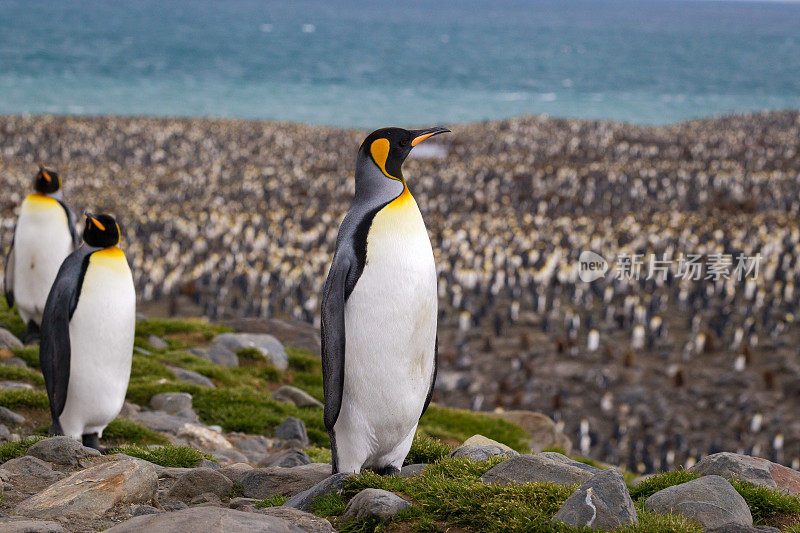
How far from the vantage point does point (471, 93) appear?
100 m

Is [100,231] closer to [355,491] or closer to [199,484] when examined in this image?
[199,484]

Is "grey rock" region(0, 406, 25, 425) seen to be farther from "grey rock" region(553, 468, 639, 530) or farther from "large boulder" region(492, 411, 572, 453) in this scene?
"large boulder" region(492, 411, 572, 453)

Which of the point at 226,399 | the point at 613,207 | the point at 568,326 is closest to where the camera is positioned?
the point at 226,399

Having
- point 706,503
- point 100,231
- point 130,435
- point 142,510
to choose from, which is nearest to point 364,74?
point 130,435

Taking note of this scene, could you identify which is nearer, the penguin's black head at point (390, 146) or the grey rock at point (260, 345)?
the penguin's black head at point (390, 146)

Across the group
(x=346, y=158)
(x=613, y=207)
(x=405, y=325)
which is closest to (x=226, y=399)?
(x=405, y=325)

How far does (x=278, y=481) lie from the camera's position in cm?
546

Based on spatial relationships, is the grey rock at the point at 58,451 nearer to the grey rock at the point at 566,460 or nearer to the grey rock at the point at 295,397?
the grey rock at the point at 566,460

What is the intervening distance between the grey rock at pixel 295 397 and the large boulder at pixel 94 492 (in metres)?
5.78

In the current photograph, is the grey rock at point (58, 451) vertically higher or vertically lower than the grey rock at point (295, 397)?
higher

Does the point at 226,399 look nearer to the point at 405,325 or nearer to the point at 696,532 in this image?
the point at 405,325

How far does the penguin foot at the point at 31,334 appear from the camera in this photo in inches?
444

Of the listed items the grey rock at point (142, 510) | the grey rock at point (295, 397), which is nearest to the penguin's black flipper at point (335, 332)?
the grey rock at point (142, 510)

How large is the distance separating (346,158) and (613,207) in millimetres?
14939
